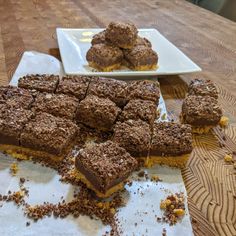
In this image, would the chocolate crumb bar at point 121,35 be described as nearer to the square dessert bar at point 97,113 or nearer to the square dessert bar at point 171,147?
the square dessert bar at point 97,113

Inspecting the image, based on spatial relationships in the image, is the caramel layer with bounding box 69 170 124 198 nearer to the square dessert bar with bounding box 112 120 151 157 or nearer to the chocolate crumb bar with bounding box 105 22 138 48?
the square dessert bar with bounding box 112 120 151 157

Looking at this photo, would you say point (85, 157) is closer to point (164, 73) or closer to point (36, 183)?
point (36, 183)

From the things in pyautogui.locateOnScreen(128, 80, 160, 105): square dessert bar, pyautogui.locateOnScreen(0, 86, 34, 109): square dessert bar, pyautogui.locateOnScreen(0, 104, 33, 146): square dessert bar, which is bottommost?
pyautogui.locateOnScreen(0, 86, 34, 109): square dessert bar

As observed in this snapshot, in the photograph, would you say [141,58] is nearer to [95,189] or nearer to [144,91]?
[144,91]

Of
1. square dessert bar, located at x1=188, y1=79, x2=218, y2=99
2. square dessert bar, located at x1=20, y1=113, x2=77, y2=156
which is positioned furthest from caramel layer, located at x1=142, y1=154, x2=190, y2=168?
square dessert bar, located at x1=188, y1=79, x2=218, y2=99

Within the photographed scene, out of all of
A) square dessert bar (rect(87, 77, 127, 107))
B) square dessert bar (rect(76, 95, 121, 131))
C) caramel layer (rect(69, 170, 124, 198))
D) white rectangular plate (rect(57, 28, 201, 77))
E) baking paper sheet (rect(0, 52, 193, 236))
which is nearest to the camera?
baking paper sheet (rect(0, 52, 193, 236))
